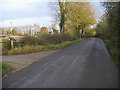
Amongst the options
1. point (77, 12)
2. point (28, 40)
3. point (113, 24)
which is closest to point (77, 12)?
point (77, 12)

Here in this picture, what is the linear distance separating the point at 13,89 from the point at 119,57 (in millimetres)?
6545

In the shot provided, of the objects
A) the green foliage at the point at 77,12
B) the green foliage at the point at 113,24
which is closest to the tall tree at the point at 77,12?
the green foliage at the point at 77,12

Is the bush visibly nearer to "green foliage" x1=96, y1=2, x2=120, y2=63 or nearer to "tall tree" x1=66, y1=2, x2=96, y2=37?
"green foliage" x1=96, y1=2, x2=120, y2=63

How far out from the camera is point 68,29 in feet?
134

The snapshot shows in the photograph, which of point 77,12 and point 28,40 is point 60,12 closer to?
point 77,12

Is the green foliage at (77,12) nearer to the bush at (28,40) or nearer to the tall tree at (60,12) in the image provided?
the tall tree at (60,12)

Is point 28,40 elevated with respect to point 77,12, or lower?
lower

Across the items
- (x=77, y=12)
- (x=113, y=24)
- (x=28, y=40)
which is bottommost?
(x=28, y=40)

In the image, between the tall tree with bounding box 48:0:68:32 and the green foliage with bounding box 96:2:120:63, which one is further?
the tall tree with bounding box 48:0:68:32

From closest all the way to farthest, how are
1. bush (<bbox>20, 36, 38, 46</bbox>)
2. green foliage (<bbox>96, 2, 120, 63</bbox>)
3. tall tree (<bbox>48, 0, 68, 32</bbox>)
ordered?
green foliage (<bbox>96, 2, 120, 63</bbox>), bush (<bbox>20, 36, 38, 46</bbox>), tall tree (<bbox>48, 0, 68, 32</bbox>)

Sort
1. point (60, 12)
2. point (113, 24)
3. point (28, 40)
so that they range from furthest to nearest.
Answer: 1. point (60, 12)
2. point (28, 40)
3. point (113, 24)

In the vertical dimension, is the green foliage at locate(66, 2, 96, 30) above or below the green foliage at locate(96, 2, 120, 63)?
above

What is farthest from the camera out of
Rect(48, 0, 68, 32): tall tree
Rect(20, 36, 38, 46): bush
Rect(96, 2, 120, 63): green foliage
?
Rect(48, 0, 68, 32): tall tree

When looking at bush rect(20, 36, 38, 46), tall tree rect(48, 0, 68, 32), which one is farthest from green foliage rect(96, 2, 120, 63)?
tall tree rect(48, 0, 68, 32)
